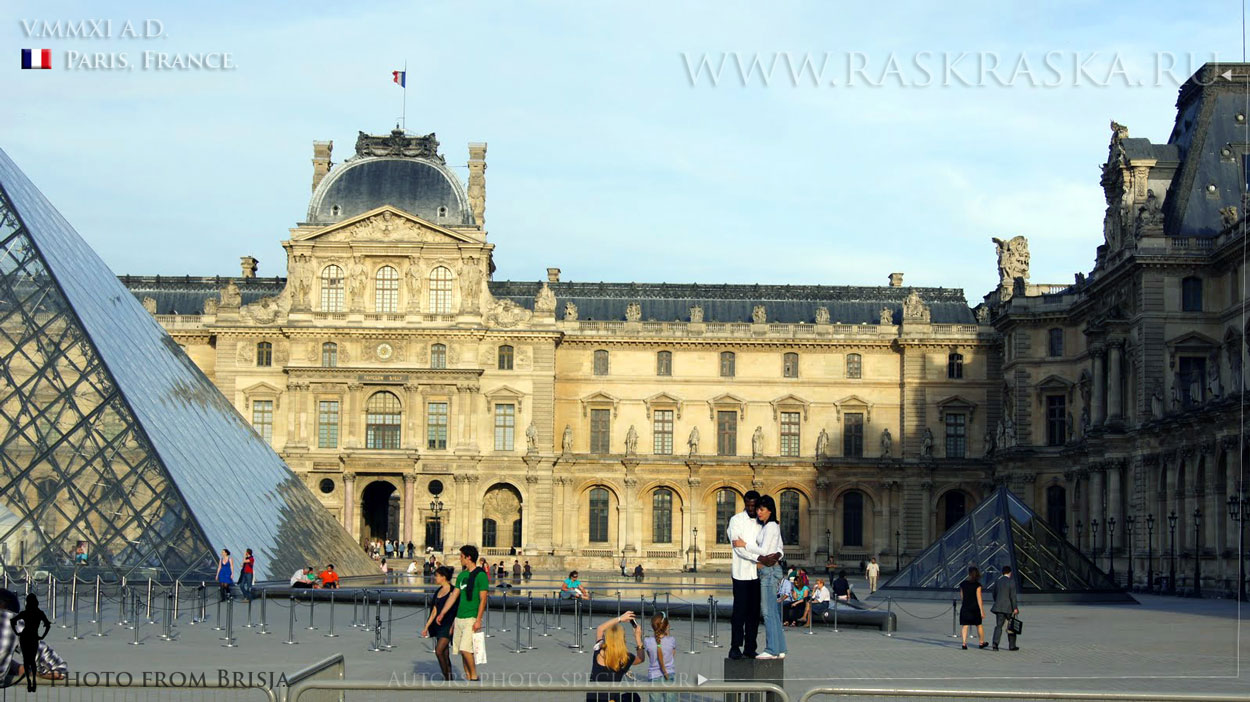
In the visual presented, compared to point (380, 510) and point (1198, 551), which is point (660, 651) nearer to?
point (1198, 551)

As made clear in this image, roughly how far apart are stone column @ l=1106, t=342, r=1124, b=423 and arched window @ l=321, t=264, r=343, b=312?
2609 cm

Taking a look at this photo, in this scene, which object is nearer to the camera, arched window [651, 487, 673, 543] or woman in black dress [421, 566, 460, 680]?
woman in black dress [421, 566, 460, 680]

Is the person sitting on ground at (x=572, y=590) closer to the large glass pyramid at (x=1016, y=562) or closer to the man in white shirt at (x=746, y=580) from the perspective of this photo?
the man in white shirt at (x=746, y=580)

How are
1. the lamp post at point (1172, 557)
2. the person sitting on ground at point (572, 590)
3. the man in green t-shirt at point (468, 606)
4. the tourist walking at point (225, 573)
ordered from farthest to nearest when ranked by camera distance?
the lamp post at point (1172, 557) → the person sitting on ground at point (572, 590) → the tourist walking at point (225, 573) → the man in green t-shirt at point (468, 606)

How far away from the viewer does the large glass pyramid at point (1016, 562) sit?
34000 mm

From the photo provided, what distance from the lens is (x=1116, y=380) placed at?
4741 centimetres

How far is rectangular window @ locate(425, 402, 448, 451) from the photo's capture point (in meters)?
58.0

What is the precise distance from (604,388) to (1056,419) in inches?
625

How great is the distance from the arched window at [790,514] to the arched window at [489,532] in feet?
33.9

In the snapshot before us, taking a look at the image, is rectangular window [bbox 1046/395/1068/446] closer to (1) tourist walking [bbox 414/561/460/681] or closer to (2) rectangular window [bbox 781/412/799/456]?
(2) rectangular window [bbox 781/412/799/456]

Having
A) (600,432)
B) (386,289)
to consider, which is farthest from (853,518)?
(386,289)

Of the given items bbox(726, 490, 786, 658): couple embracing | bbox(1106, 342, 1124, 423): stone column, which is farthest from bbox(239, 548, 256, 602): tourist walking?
bbox(1106, 342, 1124, 423): stone column

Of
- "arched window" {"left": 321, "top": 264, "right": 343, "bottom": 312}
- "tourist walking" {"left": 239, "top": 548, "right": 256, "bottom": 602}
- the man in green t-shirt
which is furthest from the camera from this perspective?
"arched window" {"left": 321, "top": 264, "right": 343, "bottom": 312}

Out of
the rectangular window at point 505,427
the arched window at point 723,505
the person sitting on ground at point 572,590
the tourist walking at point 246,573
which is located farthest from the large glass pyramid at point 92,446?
the arched window at point 723,505
